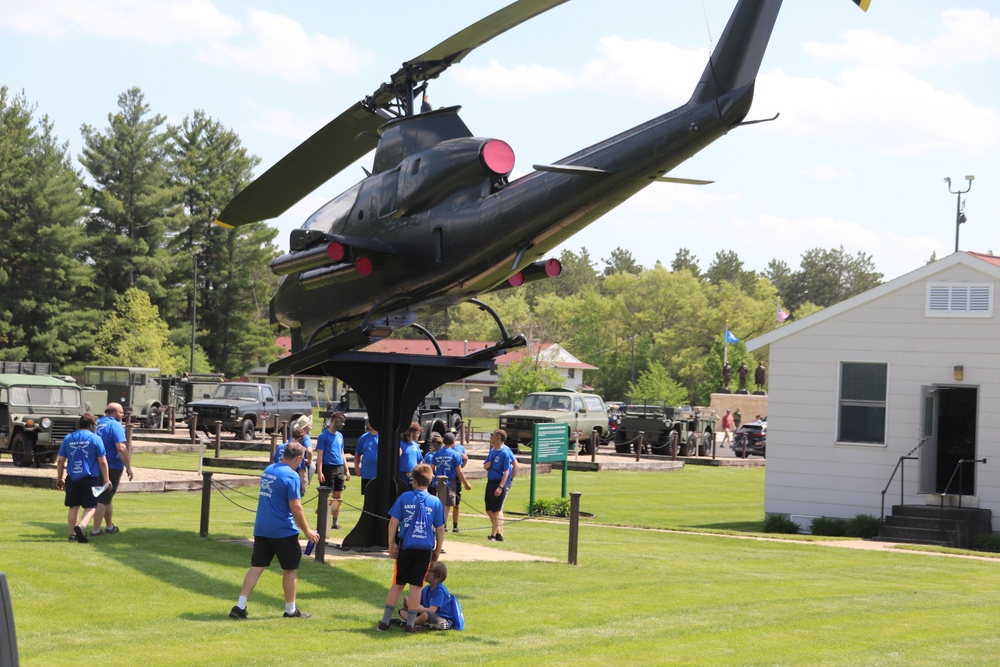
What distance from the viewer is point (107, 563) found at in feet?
44.4

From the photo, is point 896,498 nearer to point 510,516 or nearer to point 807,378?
point 807,378

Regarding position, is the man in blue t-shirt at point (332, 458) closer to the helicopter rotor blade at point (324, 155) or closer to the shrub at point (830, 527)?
the helicopter rotor blade at point (324, 155)

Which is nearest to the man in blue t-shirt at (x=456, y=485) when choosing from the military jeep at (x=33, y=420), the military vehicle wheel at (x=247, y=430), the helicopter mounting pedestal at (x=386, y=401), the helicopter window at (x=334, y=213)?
the helicopter mounting pedestal at (x=386, y=401)

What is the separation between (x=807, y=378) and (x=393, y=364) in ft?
35.7

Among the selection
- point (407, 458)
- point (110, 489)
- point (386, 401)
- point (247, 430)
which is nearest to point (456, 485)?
point (407, 458)

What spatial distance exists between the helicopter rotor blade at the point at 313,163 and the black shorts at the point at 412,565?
18.1ft

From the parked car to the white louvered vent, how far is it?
76.4 feet

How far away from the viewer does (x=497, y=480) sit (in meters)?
17.9

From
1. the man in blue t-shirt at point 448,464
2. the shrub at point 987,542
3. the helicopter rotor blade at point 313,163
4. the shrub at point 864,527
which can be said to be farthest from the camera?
the shrub at point 864,527

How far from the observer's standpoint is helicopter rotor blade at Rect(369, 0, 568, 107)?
1083 cm

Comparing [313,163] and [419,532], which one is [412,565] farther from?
[313,163]

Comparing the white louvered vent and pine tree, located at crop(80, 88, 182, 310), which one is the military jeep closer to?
the white louvered vent

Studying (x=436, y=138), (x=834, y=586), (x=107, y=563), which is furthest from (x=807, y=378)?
(x=107, y=563)

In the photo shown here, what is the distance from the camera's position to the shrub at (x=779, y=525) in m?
22.9
